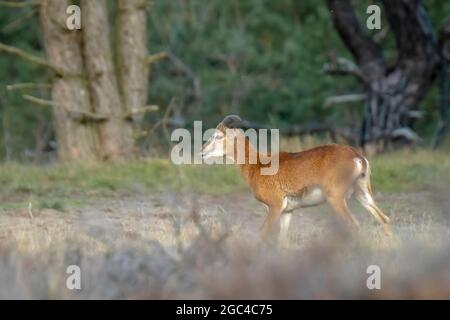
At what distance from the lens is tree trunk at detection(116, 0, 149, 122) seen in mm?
21438

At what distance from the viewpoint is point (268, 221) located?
13.0 meters

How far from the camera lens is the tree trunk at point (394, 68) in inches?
925

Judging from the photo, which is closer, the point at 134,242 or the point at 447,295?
the point at 447,295

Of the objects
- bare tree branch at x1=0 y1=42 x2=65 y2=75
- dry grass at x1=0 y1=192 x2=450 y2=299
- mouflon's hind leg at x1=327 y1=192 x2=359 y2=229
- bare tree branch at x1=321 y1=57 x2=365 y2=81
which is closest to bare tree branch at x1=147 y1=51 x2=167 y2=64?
bare tree branch at x1=0 y1=42 x2=65 y2=75

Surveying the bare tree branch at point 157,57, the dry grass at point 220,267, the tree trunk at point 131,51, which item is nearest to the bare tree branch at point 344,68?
the bare tree branch at point 157,57

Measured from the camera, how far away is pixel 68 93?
2077 cm

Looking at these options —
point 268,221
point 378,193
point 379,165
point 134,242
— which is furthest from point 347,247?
point 379,165

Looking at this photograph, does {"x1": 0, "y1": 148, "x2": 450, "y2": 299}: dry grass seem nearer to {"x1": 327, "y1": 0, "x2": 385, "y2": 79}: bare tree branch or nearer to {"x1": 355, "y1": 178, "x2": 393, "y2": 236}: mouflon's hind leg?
{"x1": 355, "y1": 178, "x2": 393, "y2": 236}: mouflon's hind leg

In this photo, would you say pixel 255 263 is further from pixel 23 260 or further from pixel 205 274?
pixel 23 260

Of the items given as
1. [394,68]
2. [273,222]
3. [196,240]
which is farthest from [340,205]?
[394,68]

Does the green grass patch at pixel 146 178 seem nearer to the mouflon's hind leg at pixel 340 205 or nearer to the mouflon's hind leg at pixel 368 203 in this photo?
the mouflon's hind leg at pixel 368 203

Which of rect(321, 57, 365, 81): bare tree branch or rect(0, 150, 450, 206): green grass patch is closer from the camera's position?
rect(0, 150, 450, 206): green grass patch

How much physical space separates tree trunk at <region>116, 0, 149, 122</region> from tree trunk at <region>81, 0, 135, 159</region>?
1.62ft
